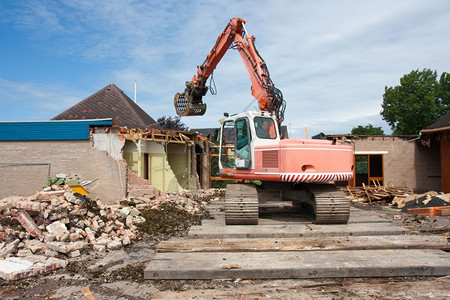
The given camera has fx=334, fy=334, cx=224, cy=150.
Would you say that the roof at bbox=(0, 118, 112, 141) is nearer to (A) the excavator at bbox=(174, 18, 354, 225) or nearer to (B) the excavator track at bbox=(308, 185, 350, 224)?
(A) the excavator at bbox=(174, 18, 354, 225)

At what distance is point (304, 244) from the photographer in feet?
14.6

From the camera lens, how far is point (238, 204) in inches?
235

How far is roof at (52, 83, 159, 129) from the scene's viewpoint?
1625cm

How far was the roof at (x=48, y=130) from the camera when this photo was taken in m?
12.3

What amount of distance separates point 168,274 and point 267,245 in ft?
4.60

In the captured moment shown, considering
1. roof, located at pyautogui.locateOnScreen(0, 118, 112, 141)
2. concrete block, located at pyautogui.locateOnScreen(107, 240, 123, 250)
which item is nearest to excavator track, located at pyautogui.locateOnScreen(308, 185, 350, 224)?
concrete block, located at pyautogui.locateOnScreen(107, 240, 123, 250)

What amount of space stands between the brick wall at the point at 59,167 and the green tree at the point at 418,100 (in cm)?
3563

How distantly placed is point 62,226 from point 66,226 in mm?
263

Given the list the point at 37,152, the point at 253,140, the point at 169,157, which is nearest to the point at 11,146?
the point at 37,152

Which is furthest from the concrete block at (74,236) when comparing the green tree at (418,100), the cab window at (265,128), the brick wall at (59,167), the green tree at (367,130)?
the green tree at (367,130)

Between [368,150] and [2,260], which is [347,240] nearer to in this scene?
[2,260]

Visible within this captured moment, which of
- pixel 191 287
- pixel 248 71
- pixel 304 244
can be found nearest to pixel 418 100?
pixel 248 71

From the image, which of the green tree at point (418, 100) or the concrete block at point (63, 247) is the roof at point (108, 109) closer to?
the concrete block at point (63, 247)

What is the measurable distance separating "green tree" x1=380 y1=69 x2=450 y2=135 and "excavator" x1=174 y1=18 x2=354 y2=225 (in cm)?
3540
